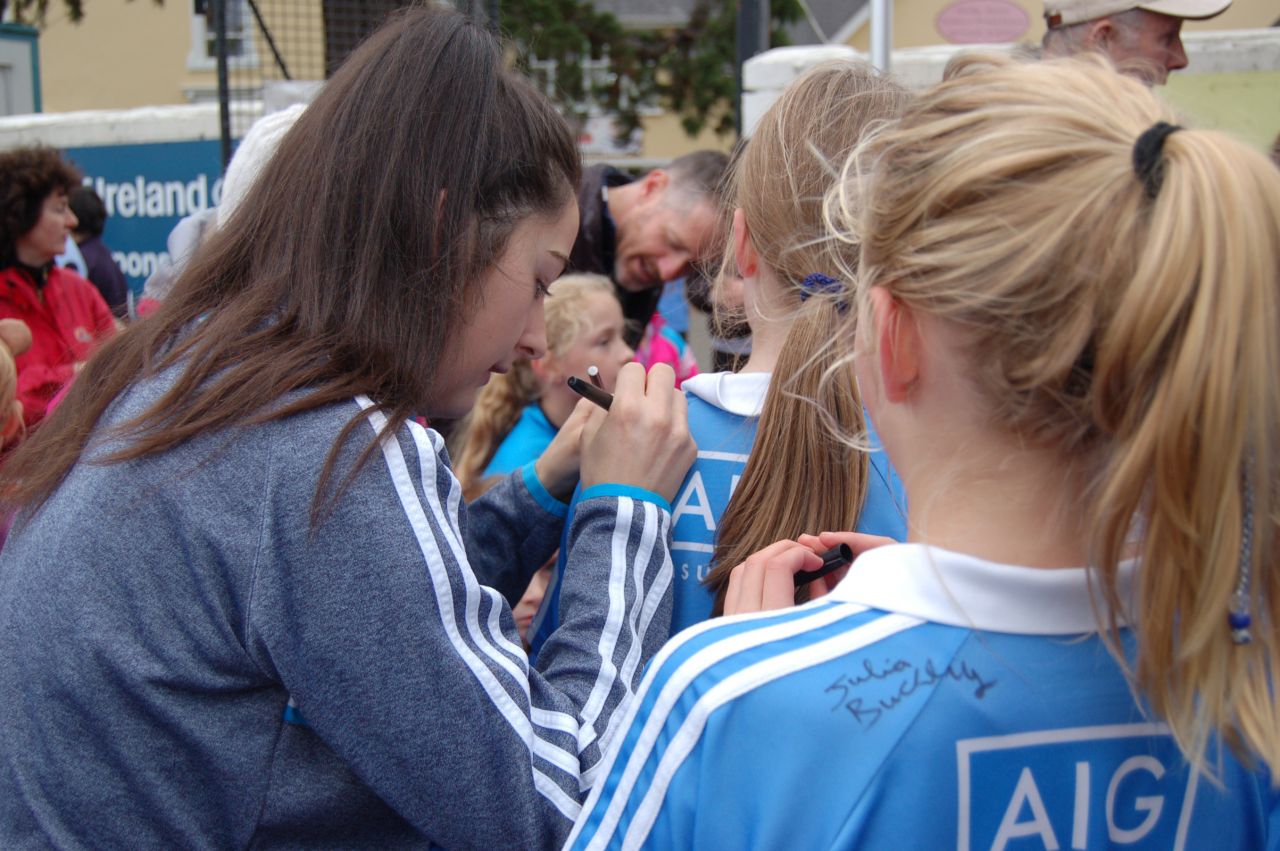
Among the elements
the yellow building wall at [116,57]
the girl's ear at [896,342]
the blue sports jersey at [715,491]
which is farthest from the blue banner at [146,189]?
the yellow building wall at [116,57]

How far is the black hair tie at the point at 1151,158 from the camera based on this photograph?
0.81 m

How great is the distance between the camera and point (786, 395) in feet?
4.96

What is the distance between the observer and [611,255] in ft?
13.3

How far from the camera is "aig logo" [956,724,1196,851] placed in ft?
2.87

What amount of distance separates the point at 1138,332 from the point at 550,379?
2487 millimetres

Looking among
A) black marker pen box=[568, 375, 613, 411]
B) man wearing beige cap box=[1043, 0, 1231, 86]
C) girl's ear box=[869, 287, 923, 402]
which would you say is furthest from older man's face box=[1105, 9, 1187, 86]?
girl's ear box=[869, 287, 923, 402]

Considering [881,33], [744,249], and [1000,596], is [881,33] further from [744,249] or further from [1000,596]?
[1000,596]

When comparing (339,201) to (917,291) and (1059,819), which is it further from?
(1059,819)

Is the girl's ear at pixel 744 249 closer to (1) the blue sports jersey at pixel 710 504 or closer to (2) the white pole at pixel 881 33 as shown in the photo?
(1) the blue sports jersey at pixel 710 504

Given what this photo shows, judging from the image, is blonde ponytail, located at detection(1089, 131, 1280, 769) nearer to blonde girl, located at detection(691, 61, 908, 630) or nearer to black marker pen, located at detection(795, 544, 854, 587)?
black marker pen, located at detection(795, 544, 854, 587)

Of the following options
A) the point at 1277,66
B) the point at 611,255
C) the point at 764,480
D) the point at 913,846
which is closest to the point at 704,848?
the point at 913,846

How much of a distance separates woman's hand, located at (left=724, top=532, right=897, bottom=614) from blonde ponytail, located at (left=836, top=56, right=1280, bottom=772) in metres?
0.35

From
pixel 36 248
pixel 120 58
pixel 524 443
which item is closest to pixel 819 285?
pixel 524 443
